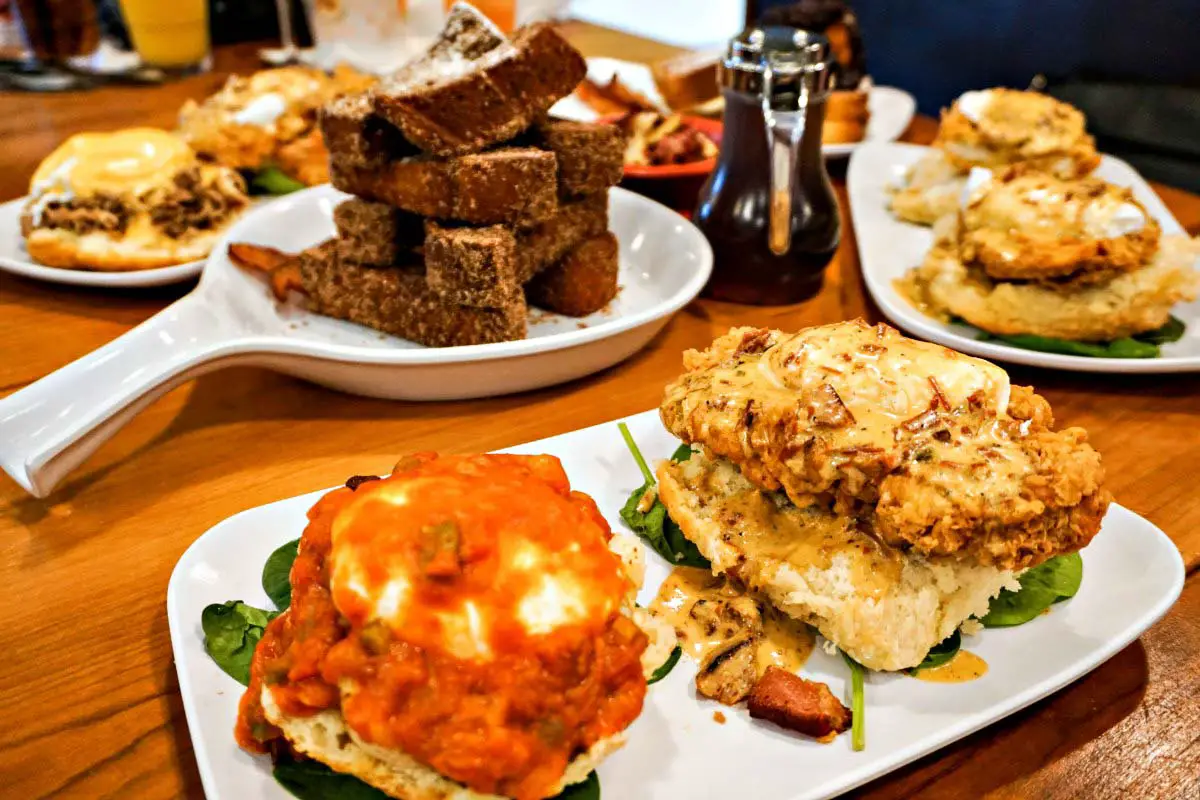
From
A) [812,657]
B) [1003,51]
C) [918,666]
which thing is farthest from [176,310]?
[1003,51]

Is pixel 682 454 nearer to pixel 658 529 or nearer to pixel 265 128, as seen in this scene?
pixel 658 529

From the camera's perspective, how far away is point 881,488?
4.11 feet

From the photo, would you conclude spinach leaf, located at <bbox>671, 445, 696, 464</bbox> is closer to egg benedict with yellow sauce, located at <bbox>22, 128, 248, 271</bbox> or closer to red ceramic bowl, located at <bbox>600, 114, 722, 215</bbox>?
red ceramic bowl, located at <bbox>600, 114, 722, 215</bbox>

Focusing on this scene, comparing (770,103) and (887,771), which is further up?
(770,103)

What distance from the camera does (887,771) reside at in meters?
1.09

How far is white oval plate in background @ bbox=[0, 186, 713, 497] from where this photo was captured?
1.57 m

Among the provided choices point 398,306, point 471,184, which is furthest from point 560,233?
point 398,306

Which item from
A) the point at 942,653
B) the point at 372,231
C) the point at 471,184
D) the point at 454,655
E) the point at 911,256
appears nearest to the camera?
the point at 454,655

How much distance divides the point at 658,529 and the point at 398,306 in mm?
920

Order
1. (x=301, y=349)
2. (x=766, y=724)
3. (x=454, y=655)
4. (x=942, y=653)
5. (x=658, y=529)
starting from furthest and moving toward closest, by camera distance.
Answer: (x=301, y=349), (x=658, y=529), (x=942, y=653), (x=766, y=724), (x=454, y=655)

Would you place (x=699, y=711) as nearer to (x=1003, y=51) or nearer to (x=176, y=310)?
(x=176, y=310)

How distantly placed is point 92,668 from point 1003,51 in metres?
4.35

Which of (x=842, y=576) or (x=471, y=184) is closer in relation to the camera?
(x=842, y=576)

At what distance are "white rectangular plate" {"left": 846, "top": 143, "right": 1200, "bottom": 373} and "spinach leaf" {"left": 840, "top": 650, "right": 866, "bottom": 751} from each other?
962 mm
